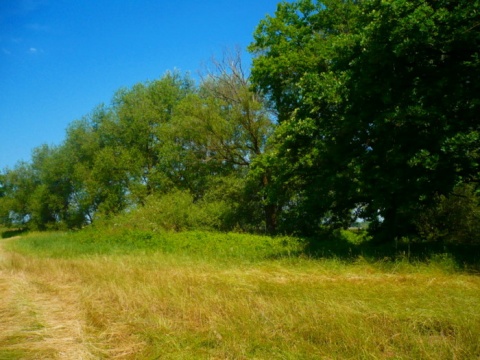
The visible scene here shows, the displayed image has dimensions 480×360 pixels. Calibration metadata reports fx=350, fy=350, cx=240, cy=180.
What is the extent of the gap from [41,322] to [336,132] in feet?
40.3

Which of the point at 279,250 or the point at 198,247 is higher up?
the point at 198,247

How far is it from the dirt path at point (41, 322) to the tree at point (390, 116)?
9.00 metres

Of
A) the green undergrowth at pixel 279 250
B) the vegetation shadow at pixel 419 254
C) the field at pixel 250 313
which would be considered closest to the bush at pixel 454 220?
the green undergrowth at pixel 279 250

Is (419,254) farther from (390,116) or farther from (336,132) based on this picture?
(336,132)

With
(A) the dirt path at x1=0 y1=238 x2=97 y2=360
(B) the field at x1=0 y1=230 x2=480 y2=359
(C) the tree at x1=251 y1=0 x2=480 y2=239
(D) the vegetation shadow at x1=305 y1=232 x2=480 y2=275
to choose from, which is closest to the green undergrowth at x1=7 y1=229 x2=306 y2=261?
(D) the vegetation shadow at x1=305 y1=232 x2=480 y2=275

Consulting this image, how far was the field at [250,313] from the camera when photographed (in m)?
4.25

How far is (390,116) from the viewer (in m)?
10.5

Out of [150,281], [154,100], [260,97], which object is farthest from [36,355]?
[154,100]

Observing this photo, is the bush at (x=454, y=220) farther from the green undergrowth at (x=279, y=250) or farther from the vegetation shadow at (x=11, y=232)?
the vegetation shadow at (x=11, y=232)

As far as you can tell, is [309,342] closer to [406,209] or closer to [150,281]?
[150,281]

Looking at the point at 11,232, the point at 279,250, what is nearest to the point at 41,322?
the point at 279,250

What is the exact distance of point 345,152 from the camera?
1467 cm

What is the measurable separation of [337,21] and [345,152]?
832 cm

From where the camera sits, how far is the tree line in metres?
9.91
